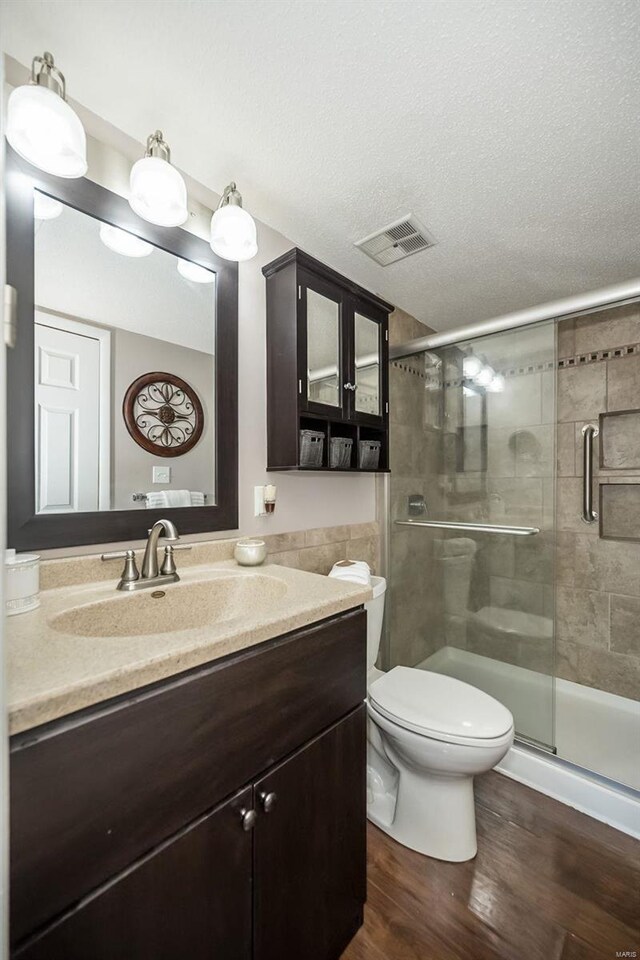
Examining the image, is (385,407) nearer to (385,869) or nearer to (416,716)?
(416,716)

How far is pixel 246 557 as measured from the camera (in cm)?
128

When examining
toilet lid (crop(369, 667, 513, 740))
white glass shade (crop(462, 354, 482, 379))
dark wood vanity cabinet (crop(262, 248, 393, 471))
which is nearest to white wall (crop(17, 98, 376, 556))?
dark wood vanity cabinet (crop(262, 248, 393, 471))

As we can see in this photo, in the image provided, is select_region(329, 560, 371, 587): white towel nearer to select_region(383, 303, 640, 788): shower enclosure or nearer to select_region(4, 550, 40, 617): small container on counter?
select_region(383, 303, 640, 788): shower enclosure

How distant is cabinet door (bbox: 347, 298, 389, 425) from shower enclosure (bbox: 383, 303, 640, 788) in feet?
0.80

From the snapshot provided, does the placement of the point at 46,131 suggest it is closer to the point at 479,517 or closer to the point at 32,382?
the point at 32,382

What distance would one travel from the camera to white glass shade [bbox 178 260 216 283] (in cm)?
129

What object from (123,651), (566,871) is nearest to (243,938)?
(123,651)


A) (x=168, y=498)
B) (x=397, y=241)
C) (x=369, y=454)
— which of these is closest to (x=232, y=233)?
(x=397, y=241)

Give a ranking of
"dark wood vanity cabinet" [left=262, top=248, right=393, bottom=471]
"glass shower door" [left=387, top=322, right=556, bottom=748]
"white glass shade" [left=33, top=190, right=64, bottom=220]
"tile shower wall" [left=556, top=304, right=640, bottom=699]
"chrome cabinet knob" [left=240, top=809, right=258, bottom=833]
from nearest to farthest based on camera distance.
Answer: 1. "chrome cabinet knob" [left=240, top=809, right=258, bottom=833]
2. "white glass shade" [left=33, top=190, right=64, bottom=220]
3. "dark wood vanity cabinet" [left=262, top=248, right=393, bottom=471]
4. "glass shower door" [left=387, top=322, right=556, bottom=748]
5. "tile shower wall" [left=556, top=304, right=640, bottom=699]

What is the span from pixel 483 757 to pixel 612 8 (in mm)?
1873

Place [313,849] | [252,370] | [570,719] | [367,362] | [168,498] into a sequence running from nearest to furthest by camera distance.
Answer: [313,849], [168,498], [252,370], [367,362], [570,719]

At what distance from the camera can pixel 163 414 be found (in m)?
1.23

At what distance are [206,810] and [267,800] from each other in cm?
13

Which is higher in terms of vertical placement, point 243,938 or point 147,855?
point 147,855
